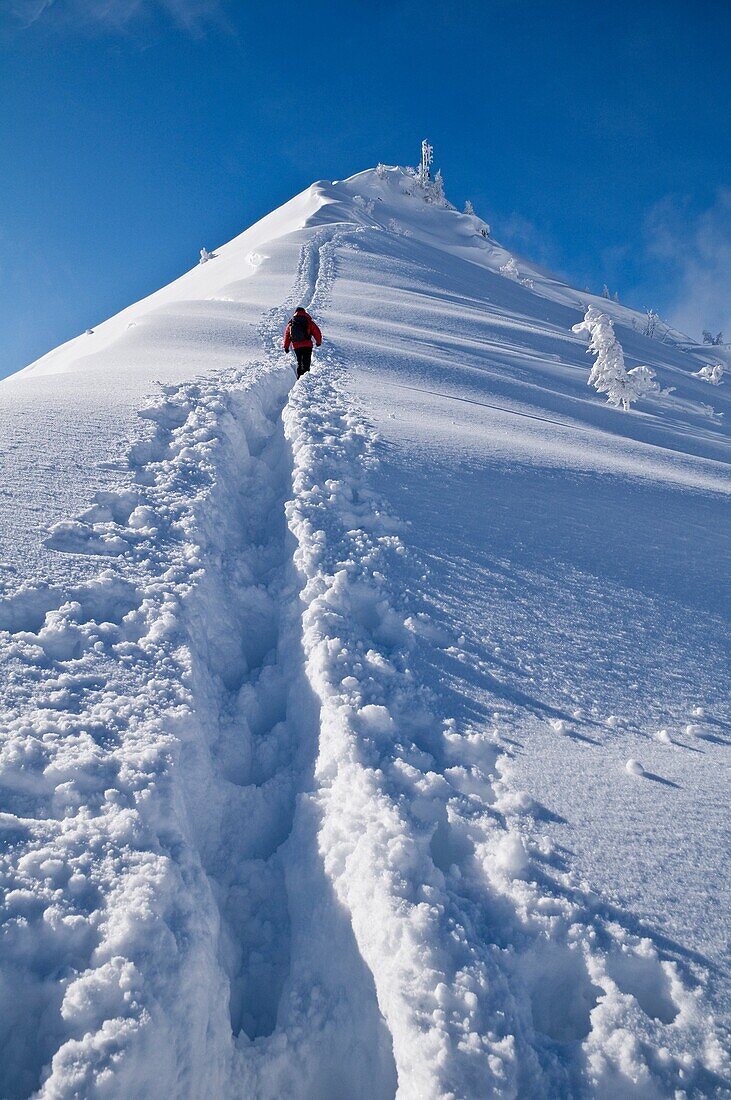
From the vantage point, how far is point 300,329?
10.5 meters

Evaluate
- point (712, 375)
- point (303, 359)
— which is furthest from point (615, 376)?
point (712, 375)

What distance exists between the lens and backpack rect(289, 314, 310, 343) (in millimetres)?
10492

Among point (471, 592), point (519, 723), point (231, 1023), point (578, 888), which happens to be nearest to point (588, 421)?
point (471, 592)

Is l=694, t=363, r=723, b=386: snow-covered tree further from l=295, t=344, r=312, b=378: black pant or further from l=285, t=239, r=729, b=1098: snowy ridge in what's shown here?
l=285, t=239, r=729, b=1098: snowy ridge

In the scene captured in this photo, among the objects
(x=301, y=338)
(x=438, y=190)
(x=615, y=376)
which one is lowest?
(x=301, y=338)

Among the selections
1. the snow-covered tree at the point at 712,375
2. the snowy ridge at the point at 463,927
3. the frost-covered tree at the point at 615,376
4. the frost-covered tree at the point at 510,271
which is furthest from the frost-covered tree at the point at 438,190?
the snowy ridge at the point at 463,927

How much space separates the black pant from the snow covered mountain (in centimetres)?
315

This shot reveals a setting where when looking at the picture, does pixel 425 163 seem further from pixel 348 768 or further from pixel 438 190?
pixel 348 768

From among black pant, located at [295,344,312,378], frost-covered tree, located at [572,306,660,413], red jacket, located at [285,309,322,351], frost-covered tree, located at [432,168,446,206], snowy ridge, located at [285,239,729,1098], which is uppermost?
frost-covered tree, located at [432,168,446,206]

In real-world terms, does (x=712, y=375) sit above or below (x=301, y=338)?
above

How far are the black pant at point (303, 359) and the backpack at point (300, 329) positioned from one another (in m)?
0.19

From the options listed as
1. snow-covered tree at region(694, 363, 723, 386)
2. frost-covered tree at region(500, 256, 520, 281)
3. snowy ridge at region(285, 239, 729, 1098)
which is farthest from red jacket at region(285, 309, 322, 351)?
frost-covered tree at region(500, 256, 520, 281)

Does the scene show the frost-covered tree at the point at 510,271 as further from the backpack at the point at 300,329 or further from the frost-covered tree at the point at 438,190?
the backpack at the point at 300,329

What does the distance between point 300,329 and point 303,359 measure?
572 mm
